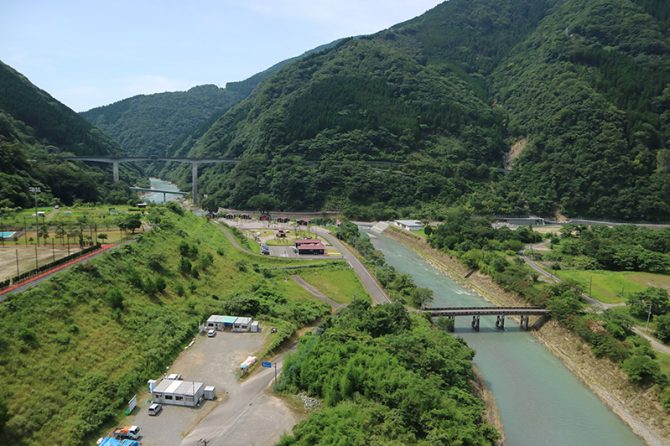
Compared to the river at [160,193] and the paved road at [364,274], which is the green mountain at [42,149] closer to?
the river at [160,193]

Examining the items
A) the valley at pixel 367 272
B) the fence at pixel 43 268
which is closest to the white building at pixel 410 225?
the valley at pixel 367 272

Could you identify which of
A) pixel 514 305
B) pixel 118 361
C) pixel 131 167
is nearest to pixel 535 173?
pixel 514 305

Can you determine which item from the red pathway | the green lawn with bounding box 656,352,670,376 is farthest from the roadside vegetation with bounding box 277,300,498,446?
the red pathway

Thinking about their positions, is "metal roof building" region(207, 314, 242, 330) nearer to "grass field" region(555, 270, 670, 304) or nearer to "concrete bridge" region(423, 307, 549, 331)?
"concrete bridge" region(423, 307, 549, 331)

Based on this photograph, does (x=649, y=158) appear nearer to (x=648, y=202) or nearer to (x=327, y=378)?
(x=648, y=202)

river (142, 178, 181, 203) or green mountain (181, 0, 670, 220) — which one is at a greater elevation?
green mountain (181, 0, 670, 220)

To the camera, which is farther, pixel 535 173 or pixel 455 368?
pixel 535 173
